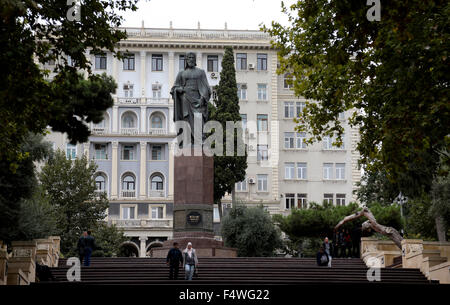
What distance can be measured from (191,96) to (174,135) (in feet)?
128

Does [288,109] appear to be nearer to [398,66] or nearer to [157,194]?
[157,194]

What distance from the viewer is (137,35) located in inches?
2830

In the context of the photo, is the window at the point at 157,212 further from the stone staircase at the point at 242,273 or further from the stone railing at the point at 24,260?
the stone staircase at the point at 242,273

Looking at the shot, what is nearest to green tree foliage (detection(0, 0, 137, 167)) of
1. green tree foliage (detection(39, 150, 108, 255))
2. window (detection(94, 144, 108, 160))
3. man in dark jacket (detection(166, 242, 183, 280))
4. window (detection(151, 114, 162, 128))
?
man in dark jacket (detection(166, 242, 183, 280))

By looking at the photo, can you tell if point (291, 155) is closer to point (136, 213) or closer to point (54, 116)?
point (136, 213)

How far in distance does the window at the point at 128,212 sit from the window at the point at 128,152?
5.06 meters

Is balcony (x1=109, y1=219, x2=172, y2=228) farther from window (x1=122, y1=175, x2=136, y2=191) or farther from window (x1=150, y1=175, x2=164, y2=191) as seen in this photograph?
window (x1=150, y1=175, x2=164, y2=191)

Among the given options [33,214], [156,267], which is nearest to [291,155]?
[33,214]

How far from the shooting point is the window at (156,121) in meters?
72.1

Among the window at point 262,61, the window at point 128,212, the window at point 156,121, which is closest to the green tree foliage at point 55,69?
the window at point 128,212

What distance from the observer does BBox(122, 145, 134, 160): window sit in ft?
234

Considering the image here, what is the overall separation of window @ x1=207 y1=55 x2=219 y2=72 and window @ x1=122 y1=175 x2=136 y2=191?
41.4 ft

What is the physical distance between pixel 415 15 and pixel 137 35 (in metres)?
55.9
